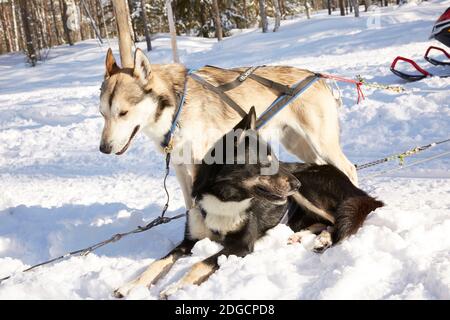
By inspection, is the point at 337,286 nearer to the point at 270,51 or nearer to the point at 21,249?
the point at 21,249

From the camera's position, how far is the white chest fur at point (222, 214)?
10.3 feet

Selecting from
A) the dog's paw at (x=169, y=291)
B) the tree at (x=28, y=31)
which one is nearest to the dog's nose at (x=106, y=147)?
the dog's paw at (x=169, y=291)

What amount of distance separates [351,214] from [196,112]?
4.47 ft

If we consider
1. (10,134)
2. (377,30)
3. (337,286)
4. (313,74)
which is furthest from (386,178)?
(377,30)

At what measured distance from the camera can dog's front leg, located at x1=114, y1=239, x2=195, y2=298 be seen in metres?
2.70

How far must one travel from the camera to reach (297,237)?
3188mm

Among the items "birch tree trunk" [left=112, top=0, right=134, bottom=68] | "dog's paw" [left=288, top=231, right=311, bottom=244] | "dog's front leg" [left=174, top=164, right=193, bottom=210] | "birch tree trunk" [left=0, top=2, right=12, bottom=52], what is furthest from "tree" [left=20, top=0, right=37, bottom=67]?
"dog's paw" [left=288, top=231, right=311, bottom=244]

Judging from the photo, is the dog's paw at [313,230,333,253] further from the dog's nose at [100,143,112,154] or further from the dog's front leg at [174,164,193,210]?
the dog's nose at [100,143,112,154]

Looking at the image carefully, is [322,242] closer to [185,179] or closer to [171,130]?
[185,179]

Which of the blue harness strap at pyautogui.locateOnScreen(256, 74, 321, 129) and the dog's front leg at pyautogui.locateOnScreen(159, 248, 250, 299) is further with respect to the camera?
the blue harness strap at pyautogui.locateOnScreen(256, 74, 321, 129)

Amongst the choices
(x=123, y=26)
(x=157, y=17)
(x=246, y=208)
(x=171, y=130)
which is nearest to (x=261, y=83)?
(x=171, y=130)

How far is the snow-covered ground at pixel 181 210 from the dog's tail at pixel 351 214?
0.29 feet

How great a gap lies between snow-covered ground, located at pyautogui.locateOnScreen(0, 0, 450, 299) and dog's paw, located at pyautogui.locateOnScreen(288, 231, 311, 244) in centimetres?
6

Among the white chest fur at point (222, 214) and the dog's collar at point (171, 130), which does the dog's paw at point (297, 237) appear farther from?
the dog's collar at point (171, 130)
